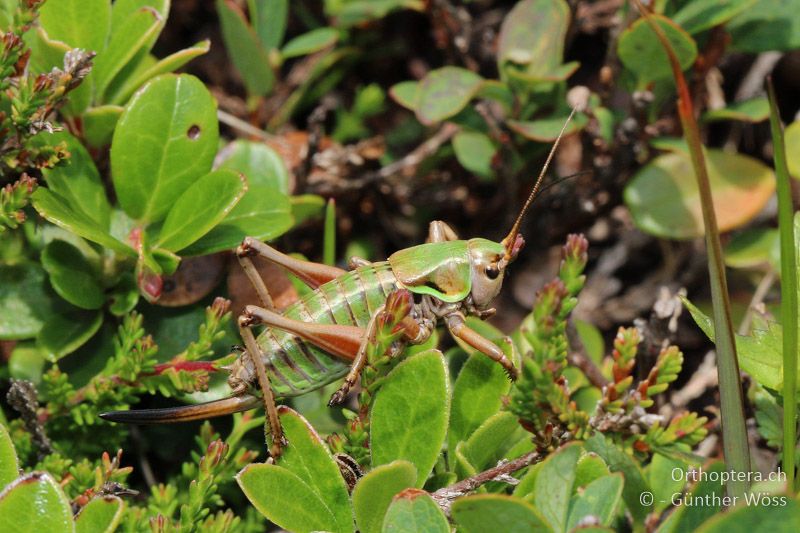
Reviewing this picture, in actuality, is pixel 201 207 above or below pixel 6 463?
above

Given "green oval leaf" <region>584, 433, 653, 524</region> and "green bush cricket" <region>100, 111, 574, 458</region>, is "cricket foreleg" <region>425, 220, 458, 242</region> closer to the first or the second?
"green bush cricket" <region>100, 111, 574, 458</region>

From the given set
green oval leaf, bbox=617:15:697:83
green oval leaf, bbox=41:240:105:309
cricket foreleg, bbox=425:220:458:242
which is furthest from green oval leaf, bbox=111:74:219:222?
green oval leaf, bbox=617:15:697:83

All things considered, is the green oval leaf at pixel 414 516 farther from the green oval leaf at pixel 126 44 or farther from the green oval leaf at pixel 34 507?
the green oval leaf at pixel 126 44

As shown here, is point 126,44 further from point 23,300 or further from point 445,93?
point 445,93

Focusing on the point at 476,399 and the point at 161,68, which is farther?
the point at 161,68

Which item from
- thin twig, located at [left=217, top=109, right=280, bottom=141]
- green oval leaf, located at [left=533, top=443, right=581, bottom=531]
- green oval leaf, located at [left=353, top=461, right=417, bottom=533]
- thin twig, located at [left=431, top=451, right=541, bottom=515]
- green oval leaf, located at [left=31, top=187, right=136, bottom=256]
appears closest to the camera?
green oval leaf, located at [left=533, top=443, right=581, bottom=531]

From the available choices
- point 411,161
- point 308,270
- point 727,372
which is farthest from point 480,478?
point 411,161

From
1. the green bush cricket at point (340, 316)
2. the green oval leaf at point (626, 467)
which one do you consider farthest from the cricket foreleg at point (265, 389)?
the green oval leaf at point (626, 467)

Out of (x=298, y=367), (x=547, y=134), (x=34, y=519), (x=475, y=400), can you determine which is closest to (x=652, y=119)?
(x=547, y=134)
